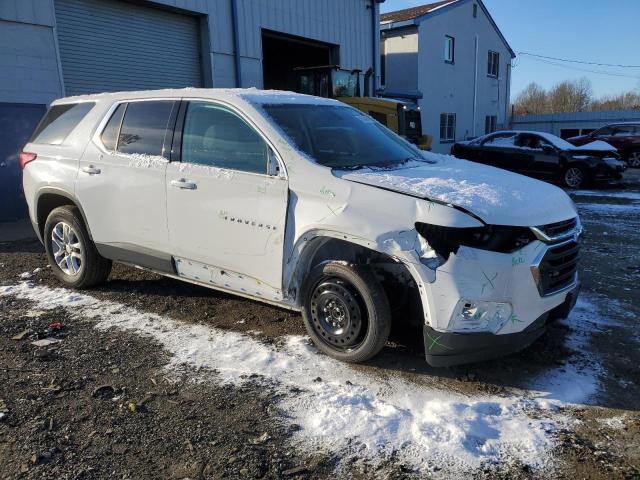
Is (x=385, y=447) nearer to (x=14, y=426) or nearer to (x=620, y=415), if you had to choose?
(x=620, y=415)

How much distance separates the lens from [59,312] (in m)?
4.77

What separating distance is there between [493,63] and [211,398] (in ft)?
A: 104

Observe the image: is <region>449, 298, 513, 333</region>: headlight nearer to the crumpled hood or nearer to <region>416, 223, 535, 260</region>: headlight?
<region>416, 223, 535, 260</region>: headlight

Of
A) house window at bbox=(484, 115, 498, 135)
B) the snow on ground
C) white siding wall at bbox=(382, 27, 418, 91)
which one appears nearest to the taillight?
the snow on ground

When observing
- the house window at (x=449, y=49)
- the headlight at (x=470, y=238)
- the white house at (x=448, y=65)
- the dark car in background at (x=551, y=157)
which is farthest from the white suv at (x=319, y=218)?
the house window at (x=449, y=49)

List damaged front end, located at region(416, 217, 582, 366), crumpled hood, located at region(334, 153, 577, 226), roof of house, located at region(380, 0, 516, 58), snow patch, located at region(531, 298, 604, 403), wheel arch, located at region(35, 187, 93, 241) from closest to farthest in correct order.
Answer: damaged front end, located at region(416, 217, 582, 366) < crumpled hood, located at region(334, 153, 577, 226) < snow patch, located at region(531, 298, 604, 403) < wheel arch, located at region(35, 187, 93, 241) < roof of house, located at region(380, 0, 516, 58)

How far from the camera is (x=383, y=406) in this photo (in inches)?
124

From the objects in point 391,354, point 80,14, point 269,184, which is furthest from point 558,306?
point 80,14

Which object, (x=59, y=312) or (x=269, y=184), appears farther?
(x=59, y=312)

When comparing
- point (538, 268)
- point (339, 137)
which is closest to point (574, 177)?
point (339, 137)

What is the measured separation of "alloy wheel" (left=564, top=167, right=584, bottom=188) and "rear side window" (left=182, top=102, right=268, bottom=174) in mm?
12056

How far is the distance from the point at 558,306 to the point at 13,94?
9709 millimetres

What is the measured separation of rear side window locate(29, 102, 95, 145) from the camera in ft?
16.9

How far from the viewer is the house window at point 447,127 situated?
26656 mm
